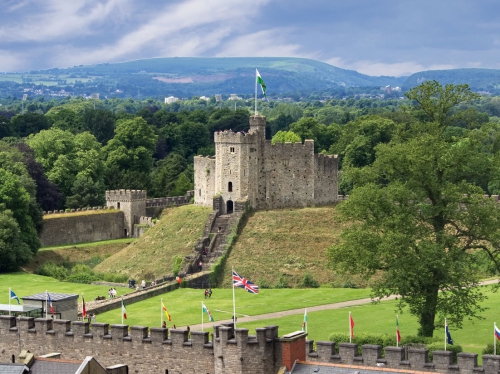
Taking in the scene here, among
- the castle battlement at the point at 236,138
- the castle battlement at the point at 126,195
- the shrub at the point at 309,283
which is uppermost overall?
the castle battlement at the point at 236,138

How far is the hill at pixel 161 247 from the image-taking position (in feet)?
299

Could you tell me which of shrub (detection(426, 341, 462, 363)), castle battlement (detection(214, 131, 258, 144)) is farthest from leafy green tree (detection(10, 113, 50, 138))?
shrub (detection(426, 341, 462, 363))

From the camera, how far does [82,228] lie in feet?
370

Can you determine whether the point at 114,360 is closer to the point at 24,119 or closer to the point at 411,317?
the point at 411,317

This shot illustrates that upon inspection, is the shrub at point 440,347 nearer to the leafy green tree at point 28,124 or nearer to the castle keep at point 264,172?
the castle keep at point 264,172

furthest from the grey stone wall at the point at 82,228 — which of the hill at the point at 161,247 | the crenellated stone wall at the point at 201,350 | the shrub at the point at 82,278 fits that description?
the crenellated stone wall at the point at 201,350

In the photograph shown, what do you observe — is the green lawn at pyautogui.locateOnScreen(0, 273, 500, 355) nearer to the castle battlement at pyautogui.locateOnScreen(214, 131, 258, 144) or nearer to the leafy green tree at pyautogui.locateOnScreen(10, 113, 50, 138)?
the castle battlement at pyautogui.locateOnScreen(214, 131, 258, 144)

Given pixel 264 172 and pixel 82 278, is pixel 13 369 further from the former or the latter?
pixel 264 172

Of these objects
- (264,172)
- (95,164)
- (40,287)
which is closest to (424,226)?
(40,287)

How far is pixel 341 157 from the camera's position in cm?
14838

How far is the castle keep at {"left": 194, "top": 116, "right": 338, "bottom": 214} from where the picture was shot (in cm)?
9655

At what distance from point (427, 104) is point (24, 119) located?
135763 mm

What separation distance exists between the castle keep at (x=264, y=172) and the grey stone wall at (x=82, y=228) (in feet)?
57.7

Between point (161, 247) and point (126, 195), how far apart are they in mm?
21179
